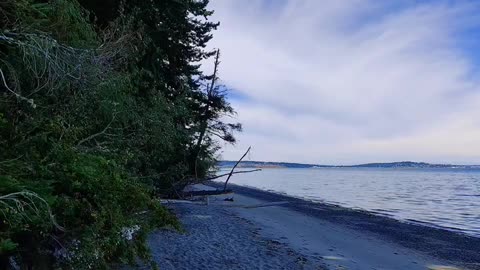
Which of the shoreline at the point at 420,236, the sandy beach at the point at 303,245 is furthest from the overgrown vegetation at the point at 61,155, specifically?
the shoreline at the point at 420,236

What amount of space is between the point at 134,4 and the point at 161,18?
130 centimetres

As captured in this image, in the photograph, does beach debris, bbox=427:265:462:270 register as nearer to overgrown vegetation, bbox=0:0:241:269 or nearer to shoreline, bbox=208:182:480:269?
shoreline, bbox=208:182:480:269

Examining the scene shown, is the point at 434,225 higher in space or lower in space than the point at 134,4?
lower

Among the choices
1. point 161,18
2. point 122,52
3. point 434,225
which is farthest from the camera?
point 434,225

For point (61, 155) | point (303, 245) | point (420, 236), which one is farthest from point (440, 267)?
point (61, 155)

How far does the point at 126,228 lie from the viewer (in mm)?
6090

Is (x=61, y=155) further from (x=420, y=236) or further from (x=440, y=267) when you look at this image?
(x=420, y=236)

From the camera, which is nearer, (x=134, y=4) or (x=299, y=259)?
(x=299, y=259)

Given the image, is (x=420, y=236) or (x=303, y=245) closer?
(x=303, y=245)

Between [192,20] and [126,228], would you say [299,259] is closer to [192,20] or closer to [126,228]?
[126,228]

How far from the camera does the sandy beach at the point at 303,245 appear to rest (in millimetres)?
10227

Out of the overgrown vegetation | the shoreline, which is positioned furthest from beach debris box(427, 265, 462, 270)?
the overgrown vegetation

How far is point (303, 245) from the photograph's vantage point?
45.8 feet

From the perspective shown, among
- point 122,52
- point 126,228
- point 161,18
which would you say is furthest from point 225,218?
point 126,228
